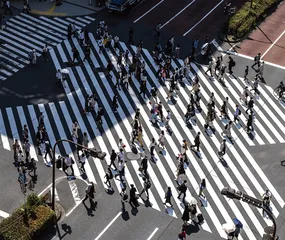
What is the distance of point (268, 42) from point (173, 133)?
18978 mm

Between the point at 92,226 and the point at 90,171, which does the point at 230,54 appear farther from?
the point at 92,226

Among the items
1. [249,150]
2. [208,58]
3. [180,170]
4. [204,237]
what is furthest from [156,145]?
[208,58]

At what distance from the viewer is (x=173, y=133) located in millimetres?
45250

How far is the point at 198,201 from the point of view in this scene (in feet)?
127

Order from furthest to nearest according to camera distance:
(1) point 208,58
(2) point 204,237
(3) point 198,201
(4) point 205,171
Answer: (1) point 208,58
(4) point 205,171
(3) point 198,201
(2) point 204,237

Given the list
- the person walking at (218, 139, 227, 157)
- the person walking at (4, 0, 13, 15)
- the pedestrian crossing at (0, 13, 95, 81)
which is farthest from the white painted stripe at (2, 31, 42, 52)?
the person walking at (218, 139, 227, 157)

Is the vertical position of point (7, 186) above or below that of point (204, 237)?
above

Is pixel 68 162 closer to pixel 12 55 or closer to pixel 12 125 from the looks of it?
pixel 12 125

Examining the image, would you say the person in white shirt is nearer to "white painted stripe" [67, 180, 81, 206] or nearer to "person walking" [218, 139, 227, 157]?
"white painted stripe" [67, 180, 81, 206]

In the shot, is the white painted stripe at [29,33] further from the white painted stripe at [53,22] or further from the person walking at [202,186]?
the person walking at [202,186]

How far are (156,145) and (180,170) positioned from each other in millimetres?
4055

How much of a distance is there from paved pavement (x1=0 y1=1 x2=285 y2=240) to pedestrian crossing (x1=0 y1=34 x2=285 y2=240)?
65mm

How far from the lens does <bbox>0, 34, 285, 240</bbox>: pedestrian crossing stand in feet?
127

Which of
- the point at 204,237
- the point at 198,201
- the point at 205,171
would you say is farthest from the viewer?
the point at 205,171
